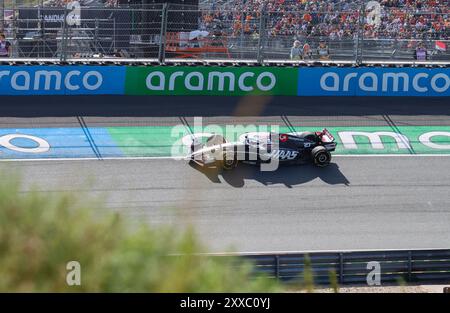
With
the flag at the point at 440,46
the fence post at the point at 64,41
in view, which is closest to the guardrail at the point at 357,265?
the flag at the point at 440,46

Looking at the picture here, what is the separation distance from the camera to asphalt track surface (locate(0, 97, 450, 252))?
46.7ft

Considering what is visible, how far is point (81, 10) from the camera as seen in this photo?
19.7m

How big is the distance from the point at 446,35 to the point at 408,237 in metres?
8.16

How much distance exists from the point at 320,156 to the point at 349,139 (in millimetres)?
2129

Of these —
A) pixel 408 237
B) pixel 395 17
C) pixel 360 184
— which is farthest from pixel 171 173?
pixel 395 17

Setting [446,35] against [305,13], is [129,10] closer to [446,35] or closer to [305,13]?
[305,13]

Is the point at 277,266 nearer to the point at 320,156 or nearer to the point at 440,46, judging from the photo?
the point at 320,156

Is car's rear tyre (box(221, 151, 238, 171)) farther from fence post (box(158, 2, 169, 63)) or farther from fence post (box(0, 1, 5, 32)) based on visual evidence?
fence post (box(0, 1, 5, 32))

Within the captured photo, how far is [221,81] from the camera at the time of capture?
2045 centimetres

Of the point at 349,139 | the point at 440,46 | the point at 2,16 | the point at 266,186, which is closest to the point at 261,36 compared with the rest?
the point at 349,139

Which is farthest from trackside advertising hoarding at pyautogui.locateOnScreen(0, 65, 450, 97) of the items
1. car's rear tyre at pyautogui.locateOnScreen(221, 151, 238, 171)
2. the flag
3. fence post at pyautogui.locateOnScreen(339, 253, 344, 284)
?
fence post at pyautogui.locateOnScreen(339, 253, 344, 284)

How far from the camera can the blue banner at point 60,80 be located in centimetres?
1959
